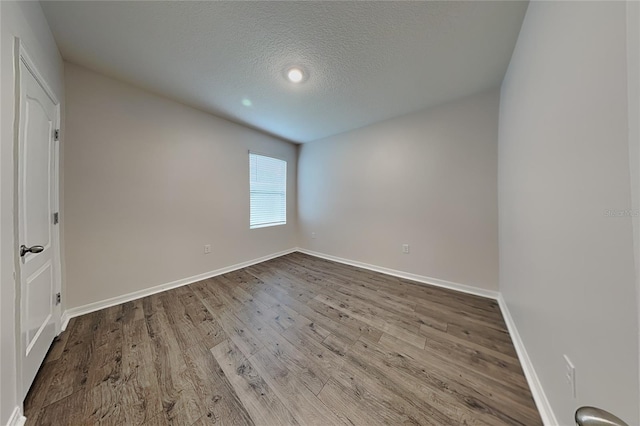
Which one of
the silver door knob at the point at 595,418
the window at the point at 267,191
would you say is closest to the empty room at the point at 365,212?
the silver door knob at the point at 595,418

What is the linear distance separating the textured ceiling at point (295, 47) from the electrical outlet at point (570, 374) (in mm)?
2112

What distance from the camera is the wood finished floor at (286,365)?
1.05 m

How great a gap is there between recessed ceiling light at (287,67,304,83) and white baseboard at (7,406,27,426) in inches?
113

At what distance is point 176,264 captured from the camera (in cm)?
257

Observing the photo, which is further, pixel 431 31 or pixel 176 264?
pixel 176 264

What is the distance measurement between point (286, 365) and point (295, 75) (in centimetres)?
257

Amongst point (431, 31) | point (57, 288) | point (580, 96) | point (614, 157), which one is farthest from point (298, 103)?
point (57, 288)

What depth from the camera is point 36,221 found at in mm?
1328

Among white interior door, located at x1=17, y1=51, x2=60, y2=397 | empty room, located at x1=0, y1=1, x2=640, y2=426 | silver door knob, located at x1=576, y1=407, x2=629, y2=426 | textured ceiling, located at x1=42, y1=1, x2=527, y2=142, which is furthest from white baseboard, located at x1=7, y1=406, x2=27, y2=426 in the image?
textured ceiling, located at x1=42, y1=1, x2=527, y2=142

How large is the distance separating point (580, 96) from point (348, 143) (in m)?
2.76

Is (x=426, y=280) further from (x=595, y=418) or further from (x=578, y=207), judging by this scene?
(x=595, y=418)

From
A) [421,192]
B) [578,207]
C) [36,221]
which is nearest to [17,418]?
[36,221]

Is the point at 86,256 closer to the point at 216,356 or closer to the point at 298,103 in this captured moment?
the point at 216,356

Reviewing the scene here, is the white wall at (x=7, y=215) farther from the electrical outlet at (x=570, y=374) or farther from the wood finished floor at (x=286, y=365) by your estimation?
the electrical outlet at (x=570, y=374)
